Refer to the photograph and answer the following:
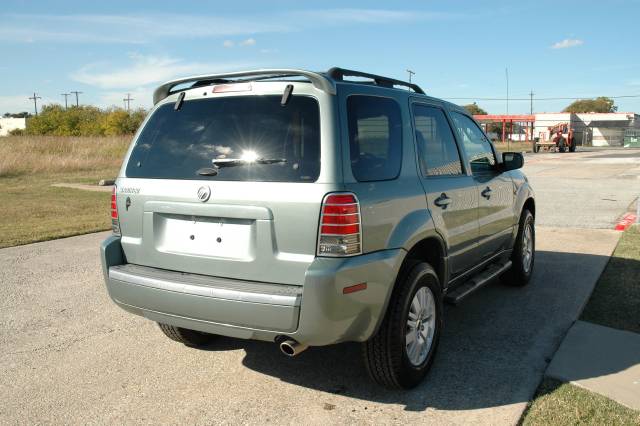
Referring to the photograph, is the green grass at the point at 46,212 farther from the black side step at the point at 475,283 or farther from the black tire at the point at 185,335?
the black side step at the point at 475,283

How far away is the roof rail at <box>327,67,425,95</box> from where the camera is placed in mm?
3423

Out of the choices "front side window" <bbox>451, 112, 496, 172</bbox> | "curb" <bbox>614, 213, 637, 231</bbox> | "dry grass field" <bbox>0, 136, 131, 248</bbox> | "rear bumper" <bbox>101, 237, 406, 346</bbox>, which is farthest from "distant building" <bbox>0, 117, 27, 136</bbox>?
"rear bumper" <bbox>101, 237, 406, 346</bbox>

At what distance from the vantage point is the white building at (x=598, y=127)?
75.6 m

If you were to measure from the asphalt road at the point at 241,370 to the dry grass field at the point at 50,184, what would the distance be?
13.0 ft

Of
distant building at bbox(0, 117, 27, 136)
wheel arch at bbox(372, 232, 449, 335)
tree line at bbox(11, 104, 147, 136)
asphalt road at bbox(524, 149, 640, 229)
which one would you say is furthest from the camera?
distant building at bbox(0, 117, 27, 136)

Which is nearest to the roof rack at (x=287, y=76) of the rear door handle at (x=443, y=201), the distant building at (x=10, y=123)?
the rear door handle at (x=443, y=201)

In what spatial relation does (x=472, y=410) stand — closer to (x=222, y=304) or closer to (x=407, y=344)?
(x=407, y=344)

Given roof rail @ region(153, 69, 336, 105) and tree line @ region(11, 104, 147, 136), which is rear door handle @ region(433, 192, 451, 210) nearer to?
roof rail @ region(153, 69, 336, 105)

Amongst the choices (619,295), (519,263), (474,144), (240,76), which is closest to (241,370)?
(240,76)

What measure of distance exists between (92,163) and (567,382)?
24266mm

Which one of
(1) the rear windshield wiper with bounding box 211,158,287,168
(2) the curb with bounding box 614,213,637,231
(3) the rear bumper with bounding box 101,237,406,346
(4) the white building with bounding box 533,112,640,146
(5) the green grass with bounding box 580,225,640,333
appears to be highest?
(4) the white building with bounding box 533,112,640,146

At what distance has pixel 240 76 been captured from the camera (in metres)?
3.66

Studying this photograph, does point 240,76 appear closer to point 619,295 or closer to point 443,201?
point 443,201

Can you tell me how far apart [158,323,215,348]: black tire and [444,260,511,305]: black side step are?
6.14 ft
